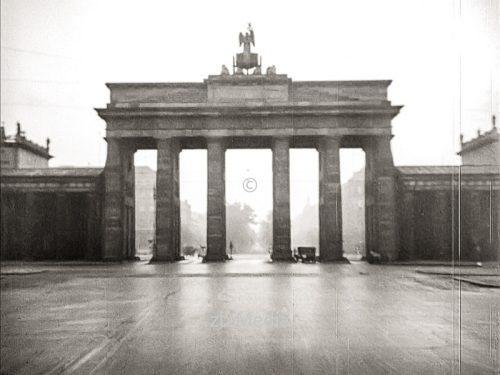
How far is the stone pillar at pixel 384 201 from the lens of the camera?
38000 millimetres

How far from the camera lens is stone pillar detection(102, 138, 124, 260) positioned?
38.8m

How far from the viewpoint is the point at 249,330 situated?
36.2 feet

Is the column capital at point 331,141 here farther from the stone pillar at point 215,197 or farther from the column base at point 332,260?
the column base at point 332,260

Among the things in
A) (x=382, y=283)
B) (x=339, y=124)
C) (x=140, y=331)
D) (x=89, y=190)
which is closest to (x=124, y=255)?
(x=89, y=190)

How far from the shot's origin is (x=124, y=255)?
3991 cm

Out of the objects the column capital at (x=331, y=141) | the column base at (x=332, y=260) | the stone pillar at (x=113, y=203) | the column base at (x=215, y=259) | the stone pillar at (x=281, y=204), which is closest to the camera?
the column base at (x=332, y=260)

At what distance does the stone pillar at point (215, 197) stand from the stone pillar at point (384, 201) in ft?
34.7

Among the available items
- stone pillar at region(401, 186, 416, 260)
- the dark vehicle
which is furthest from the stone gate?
the dark vehicle

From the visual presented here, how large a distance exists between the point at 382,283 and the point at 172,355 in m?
13.3

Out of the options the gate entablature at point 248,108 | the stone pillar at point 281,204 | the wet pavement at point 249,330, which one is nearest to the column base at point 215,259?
the stone pillar at point 281,204

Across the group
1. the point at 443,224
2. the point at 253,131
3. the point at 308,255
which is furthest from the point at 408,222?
the point at 253,131

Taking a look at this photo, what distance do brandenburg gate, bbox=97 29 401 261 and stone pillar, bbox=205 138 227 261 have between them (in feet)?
0.23

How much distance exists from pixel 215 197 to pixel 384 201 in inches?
458

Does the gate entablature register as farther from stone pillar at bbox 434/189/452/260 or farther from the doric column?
stone pillar at bbox 434/189/452/260
